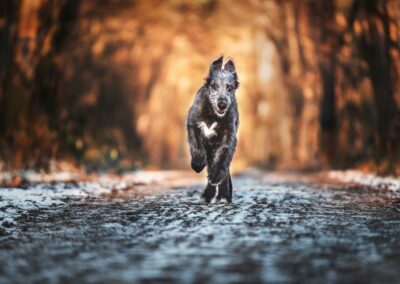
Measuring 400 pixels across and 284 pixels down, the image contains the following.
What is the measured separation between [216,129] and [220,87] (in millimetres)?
599

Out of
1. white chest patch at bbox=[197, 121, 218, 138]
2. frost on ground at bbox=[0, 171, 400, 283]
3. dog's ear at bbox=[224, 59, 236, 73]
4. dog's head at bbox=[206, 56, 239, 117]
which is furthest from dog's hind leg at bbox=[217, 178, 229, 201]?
dog's ear at bbox=[224, 59, 236, 73]

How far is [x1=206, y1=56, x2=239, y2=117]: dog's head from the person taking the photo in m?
9.82

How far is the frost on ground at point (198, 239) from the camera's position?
503 centimetres

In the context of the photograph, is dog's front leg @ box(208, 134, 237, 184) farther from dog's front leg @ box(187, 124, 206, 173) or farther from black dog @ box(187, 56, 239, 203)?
dog's front leg @ box(187, 124, 206, 173)

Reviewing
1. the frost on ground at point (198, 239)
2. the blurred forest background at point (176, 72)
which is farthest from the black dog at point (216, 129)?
the blurred forest background at point (176, 72)

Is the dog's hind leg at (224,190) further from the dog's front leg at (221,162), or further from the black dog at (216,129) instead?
the dog's front leg at (221,162)

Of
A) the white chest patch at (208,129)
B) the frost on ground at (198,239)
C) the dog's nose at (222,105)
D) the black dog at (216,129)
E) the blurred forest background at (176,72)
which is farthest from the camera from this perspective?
the blurred forest background at (176,72)

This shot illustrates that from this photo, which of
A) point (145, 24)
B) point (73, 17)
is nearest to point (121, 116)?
point (145, 24)

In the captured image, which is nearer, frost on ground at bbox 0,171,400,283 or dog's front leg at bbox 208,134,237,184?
frost on ground at bbox 0,171,400,283

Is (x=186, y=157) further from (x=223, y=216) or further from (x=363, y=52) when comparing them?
(x=223, y=216)

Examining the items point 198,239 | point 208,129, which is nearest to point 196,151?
point 208,129

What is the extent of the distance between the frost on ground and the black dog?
367 mm

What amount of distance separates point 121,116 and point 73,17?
9.94 meters

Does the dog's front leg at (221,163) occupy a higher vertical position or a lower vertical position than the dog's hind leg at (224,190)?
higher
